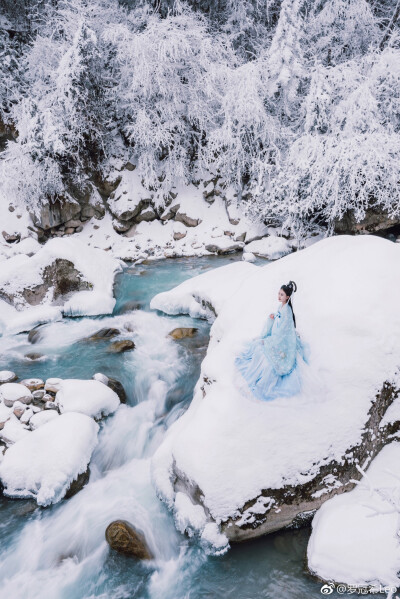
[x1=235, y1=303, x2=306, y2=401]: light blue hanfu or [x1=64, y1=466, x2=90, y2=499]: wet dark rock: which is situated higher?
[x1=235, y1=303, x2=306, y2=401]: light blue hanfu

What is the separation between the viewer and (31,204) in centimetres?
1234

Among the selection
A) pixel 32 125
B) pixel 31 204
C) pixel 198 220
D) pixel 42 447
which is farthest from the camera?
pixel 198 220

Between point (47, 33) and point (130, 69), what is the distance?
4543mm

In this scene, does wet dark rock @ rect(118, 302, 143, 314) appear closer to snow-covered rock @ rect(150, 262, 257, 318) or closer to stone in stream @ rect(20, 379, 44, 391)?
snow-covered rock @ rect(150, 262, 257, 318)

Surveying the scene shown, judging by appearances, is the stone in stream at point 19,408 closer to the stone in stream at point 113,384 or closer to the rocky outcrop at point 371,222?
the stone in stream at point 113,384

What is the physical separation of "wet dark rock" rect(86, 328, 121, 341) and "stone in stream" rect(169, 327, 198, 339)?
132cm

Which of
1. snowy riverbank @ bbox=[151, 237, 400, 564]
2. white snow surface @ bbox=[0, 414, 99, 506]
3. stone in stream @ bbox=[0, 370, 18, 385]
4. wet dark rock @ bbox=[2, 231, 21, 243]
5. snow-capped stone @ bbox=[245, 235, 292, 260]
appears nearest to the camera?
snowy riverbank @ bbox=[151, 237, 400, 564]

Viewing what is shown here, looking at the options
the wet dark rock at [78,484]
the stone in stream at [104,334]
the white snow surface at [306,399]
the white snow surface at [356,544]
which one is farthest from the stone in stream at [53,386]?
the white snow surface at [356,544]

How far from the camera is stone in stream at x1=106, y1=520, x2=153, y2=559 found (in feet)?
11.1

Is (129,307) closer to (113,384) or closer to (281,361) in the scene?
(113,384)

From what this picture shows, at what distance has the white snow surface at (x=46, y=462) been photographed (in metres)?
3.96

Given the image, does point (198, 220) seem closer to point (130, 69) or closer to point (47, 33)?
point (130, 69)

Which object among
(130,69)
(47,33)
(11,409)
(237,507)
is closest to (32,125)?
(130,69)

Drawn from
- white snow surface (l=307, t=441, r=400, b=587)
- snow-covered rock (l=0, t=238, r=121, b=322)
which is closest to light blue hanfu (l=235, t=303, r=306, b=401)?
white snow surface (l=307, t=441, r=400, b=587)
